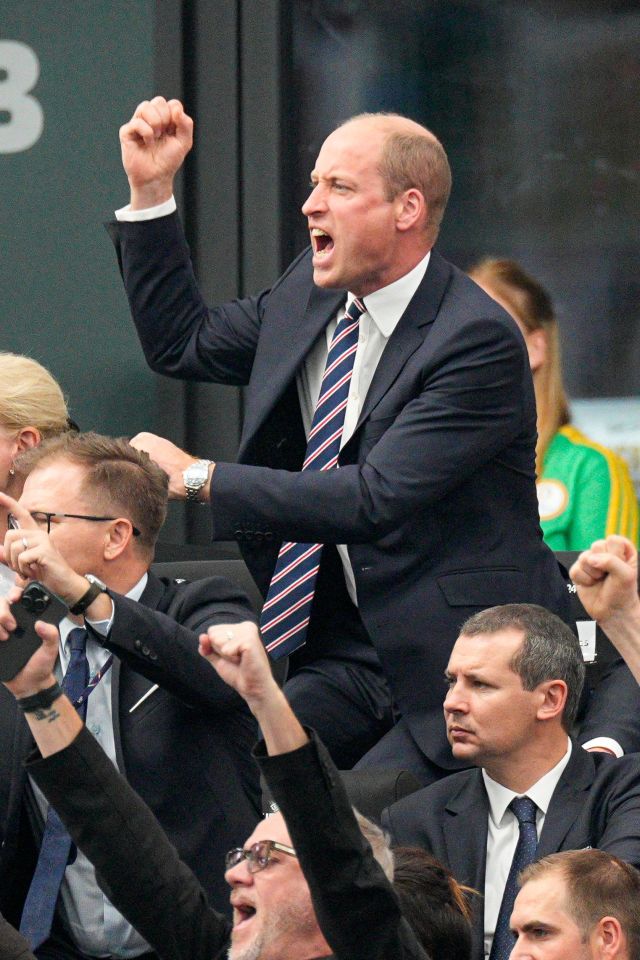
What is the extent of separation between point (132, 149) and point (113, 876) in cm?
199

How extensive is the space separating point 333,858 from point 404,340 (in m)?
1.82

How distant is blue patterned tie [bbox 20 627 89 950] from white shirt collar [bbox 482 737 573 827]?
0.88 metres

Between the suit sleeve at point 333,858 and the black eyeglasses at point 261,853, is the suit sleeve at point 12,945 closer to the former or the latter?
the black eyeglasses at point 261,853

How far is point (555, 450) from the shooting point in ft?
19.8

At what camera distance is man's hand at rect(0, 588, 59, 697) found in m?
3.19

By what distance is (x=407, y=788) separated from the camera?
14.6 ft

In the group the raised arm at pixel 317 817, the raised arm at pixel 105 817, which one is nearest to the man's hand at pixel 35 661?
the raised arm at pixel 105 817

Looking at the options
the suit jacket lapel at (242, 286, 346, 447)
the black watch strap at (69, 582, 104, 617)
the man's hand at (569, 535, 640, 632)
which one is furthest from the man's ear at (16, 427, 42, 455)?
the man's hand at (569, 535, 640, 632)

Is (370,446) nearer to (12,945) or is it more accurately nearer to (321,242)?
(321,242)

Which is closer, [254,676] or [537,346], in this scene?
[254,676]

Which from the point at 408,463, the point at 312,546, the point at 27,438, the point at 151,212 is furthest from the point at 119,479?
the point at 151,212

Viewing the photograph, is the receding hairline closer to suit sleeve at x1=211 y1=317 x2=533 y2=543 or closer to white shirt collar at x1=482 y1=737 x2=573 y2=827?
suit sleeve at x1=211 y1=317 x2=533 y2=543

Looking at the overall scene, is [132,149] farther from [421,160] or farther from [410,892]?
[410,892]

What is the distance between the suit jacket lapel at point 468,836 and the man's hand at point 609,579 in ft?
2.34
